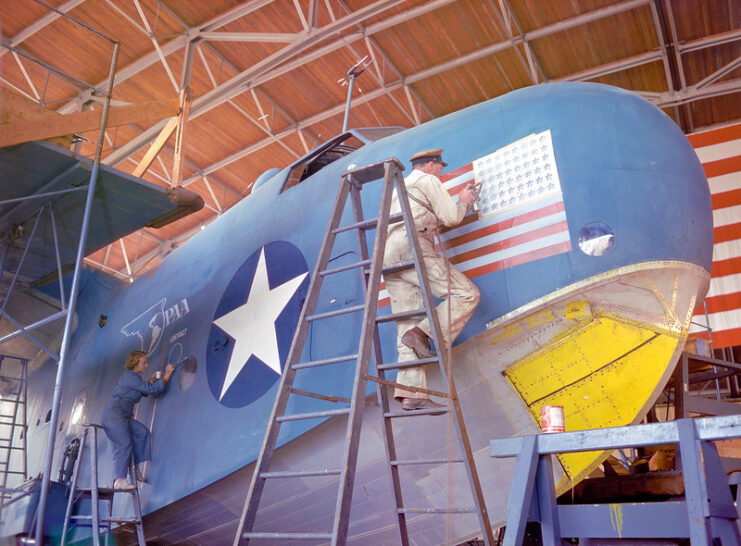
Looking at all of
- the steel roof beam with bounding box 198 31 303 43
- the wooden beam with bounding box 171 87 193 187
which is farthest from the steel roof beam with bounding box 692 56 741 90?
the wooden beam with bounding box 171 87 193 187

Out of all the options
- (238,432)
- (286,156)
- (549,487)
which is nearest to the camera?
(549,487)

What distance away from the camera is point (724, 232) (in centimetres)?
1164

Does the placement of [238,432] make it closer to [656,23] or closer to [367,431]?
[367,431]

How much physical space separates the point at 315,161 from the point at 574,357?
10.7 feet

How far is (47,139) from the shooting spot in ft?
19.9

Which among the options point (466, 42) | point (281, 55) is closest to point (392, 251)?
point (281, 55)

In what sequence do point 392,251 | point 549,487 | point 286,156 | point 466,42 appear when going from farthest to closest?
point 286,156 < point 466,42 < point 392,251 < point 549,487

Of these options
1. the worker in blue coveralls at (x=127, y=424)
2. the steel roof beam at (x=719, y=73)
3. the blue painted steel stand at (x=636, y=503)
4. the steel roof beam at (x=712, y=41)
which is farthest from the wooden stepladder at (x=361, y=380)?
the steel roof beam at (x=719, y=73)

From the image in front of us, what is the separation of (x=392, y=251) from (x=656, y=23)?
11274 millimetres

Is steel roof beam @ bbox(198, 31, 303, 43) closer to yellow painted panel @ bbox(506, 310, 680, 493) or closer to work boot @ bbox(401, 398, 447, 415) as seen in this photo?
yellow painted panel @ bbox(506, 310, 680, 493)

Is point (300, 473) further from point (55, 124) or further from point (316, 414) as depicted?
point (55, 124)

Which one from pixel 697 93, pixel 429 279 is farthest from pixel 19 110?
pixel 697 93

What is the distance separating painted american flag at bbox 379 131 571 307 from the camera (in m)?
4.05

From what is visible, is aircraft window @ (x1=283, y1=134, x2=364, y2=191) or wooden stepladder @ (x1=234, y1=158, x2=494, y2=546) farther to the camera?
aircraft window @ (x1=283, y1=134, x2=364, y2=191)
